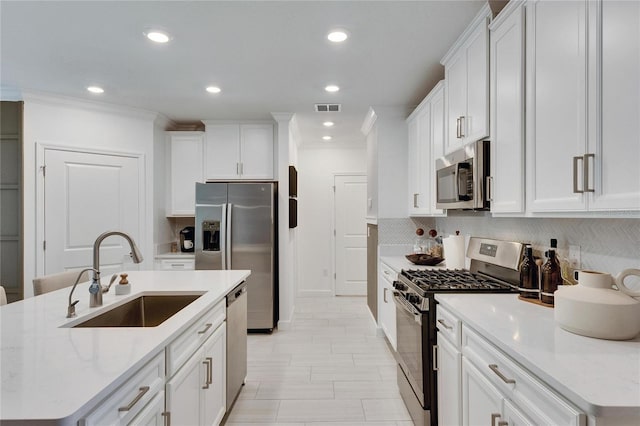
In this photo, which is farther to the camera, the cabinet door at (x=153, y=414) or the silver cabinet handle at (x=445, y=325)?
the silver cabinet handle at (x=445, y=325)

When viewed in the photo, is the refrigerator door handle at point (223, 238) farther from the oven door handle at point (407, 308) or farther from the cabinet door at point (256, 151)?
the oven door handle at point (407, 308)

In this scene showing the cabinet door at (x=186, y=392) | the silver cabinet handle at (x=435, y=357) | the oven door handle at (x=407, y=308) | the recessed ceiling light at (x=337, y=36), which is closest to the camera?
the cabinet door at (x=186, y=392)

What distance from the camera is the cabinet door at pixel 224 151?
176 inches

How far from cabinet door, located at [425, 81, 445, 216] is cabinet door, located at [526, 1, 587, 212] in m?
1.17

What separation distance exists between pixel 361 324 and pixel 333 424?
2165 mm

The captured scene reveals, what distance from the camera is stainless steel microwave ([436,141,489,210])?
6.81 feet

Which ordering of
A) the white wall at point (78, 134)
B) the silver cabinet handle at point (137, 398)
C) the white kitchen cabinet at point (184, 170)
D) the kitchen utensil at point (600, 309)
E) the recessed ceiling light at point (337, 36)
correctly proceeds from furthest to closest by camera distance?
1. the white kitchen cabinet at point (184, 170)
2. the white wall at point (78, 134)
3. the recessed ceiling light at point (337, 36)
4. the kitchen utensil at point (600, 309)
5. the silver cabinet handle at point (137, 398)

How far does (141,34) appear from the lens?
2.37m

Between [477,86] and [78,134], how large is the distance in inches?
154

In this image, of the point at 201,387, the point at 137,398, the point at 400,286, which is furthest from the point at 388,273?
the point at 137,398


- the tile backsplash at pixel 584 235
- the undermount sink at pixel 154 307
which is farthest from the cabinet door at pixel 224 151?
the tile backsplash at pixel 584 235

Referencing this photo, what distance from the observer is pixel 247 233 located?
410 centimetres

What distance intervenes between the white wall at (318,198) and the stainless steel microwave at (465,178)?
324 cm

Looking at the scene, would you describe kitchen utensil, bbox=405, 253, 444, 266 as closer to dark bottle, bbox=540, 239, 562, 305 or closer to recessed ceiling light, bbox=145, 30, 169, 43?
dark bottle, bbox=540, 239, 562, 305
